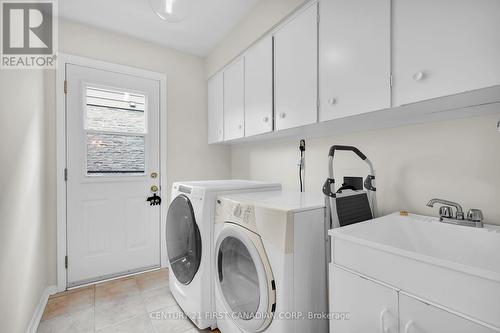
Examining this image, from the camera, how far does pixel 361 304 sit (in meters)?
0.94

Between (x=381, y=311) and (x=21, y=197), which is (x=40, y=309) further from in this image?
(x=381, y=311)

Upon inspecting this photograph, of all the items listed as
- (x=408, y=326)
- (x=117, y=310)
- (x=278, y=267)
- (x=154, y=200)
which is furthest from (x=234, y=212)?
(x=154, y=200)

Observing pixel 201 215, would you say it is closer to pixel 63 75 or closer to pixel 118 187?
pixel 118 187

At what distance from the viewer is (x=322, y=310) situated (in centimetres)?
127

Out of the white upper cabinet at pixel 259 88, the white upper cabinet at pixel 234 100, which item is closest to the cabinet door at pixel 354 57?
the white upper cabinet at pixel 259 88

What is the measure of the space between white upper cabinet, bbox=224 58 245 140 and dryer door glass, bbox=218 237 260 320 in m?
1.13

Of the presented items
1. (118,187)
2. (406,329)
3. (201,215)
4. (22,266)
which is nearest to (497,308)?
(406,329)

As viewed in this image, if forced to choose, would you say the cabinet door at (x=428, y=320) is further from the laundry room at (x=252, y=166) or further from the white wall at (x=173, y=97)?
the white wall at (x=173, y=97)

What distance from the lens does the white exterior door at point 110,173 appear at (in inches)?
90.1

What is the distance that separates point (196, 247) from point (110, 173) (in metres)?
1.44

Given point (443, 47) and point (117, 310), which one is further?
point (117, 310)

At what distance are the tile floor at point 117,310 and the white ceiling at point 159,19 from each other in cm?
248

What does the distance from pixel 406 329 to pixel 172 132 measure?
2.66m

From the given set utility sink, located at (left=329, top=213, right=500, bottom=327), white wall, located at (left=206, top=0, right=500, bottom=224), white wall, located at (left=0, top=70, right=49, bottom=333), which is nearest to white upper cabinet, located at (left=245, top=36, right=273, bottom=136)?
white wall, located at (left=206, top=0, right=500, bottom=224)
